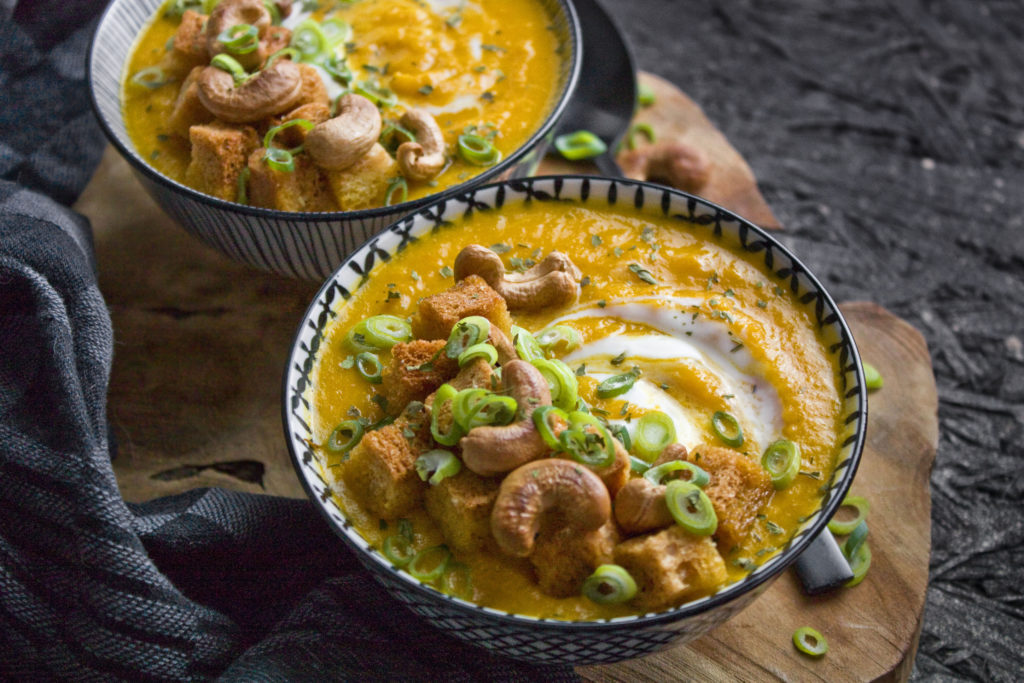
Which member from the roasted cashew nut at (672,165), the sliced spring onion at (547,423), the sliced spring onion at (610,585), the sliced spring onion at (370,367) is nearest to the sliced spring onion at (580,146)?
the roasted cashew nut at (672,165)

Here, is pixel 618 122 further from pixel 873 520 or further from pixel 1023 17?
pixel 1023 17

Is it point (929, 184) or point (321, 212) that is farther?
point (929, 184)

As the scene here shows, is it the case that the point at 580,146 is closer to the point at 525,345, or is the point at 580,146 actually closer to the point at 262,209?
the point at 262,209

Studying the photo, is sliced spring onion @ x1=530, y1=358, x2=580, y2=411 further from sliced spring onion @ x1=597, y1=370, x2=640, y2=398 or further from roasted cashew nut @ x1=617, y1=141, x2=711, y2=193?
roasted cashew nut @ x1=617, y1=141, x2=711, y2=193

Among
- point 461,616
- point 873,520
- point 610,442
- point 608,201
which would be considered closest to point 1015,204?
point 873,520

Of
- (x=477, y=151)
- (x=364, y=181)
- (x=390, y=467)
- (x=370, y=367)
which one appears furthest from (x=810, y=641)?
(x=364, y=181)

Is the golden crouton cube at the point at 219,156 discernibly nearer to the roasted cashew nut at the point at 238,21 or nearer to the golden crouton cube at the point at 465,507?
the roasted cashew nut at the point at 238,21
